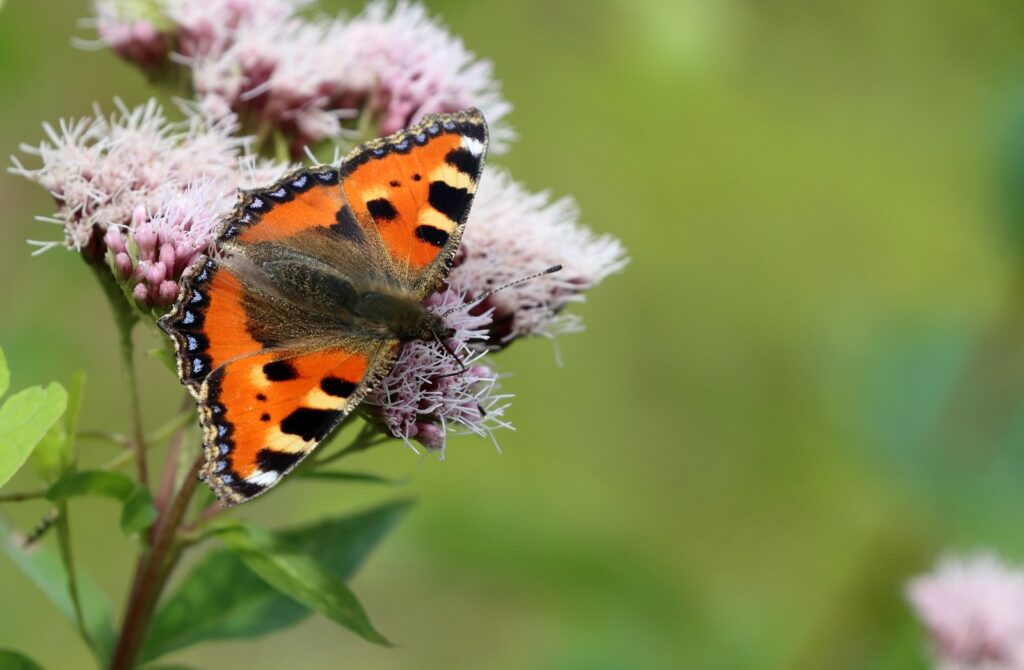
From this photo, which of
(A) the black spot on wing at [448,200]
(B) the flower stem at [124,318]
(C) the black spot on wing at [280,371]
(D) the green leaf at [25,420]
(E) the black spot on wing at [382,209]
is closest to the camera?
(D) the green leaf at [25,420]

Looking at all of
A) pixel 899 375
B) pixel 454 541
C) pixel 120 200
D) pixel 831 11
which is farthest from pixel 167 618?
pixel 831 11

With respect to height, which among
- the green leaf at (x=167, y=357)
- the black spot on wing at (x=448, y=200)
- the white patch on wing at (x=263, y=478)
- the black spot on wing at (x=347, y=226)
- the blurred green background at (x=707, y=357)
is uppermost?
the blurred green background at (x=707, y=357)

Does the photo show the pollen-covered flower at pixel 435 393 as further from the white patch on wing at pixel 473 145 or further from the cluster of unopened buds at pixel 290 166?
the white patch on wing at pixel 473 145

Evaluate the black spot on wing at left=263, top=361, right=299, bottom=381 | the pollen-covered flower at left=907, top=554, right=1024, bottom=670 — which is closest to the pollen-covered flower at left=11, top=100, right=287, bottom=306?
the black spot on wing at left=263, top=361, right=299, bottom=381

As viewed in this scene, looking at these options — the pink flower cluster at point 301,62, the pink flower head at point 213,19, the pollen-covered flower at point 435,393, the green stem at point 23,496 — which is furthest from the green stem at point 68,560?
the pink flower head at point 213,19

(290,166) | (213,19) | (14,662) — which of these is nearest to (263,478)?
(14,662)

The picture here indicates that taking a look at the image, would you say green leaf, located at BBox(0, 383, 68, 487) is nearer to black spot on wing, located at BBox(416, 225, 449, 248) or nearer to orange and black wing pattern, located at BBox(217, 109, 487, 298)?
orange and black wing pattern, located at BBox(217, 109, 487, 298)
